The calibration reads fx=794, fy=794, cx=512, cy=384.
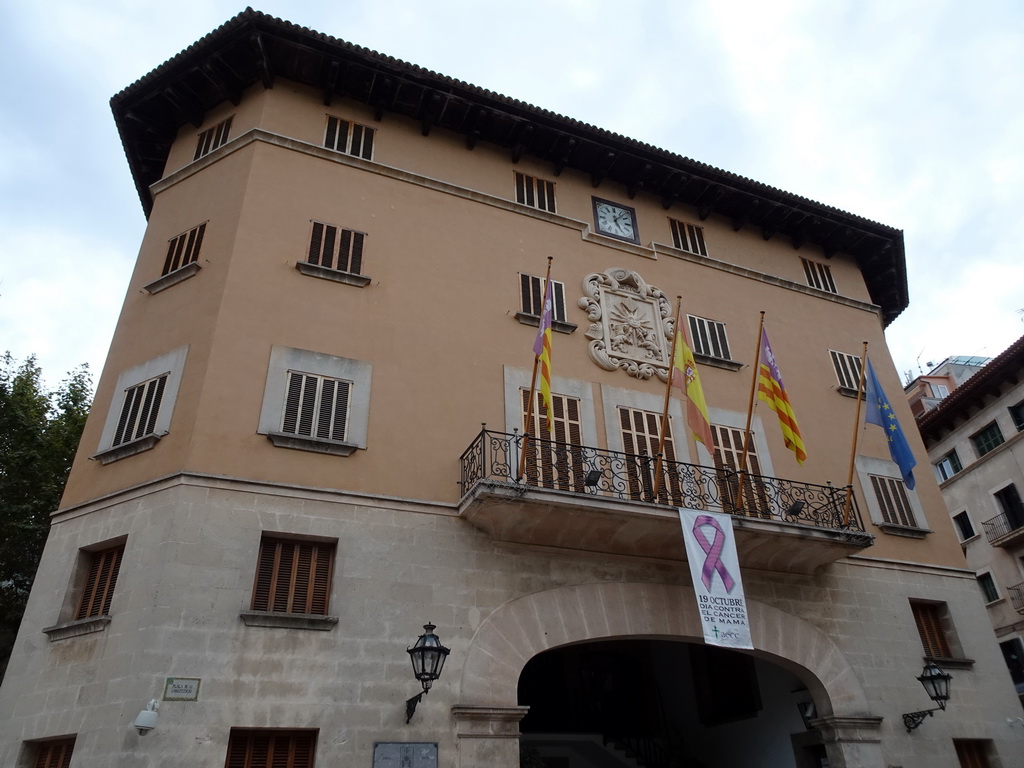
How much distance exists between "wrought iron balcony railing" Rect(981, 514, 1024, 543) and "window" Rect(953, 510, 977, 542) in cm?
97

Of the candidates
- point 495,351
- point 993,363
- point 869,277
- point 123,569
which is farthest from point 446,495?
point 993,363

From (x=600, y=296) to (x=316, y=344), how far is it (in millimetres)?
6606

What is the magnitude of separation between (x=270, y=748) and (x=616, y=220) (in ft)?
46.0

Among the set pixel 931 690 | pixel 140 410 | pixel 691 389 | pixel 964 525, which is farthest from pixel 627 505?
pixel 964 525

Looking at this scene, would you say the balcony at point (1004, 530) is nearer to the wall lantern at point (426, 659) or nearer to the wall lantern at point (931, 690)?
the wall lantern at point (931, 690)

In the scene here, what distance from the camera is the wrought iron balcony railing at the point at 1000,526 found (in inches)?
1088

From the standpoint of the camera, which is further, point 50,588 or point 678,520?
point 678,520

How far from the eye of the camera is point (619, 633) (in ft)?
44.4

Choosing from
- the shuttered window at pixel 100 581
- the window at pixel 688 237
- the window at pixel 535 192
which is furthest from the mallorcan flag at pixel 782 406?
the shuttered window at pixel 100 581

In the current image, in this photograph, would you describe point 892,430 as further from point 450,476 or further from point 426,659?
point 426,659

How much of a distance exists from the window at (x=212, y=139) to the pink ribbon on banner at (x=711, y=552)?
41.8 ft

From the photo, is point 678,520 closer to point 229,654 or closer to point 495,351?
point 495,351

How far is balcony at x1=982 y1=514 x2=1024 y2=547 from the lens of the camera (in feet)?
88.3

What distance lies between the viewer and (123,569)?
11703mm
